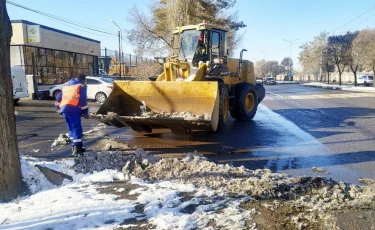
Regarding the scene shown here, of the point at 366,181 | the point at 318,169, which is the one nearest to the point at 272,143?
the point at 318,169

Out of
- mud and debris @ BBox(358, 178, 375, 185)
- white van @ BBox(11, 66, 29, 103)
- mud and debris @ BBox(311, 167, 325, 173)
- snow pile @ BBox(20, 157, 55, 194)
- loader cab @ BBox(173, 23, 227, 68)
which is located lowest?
mud and debris @ BBox(358, 178, 375, 185)

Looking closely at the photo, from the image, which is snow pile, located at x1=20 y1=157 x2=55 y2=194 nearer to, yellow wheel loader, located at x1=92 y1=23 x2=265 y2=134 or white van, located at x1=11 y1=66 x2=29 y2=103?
yellow wheel loader, located at x1=92 y1=23 x2=265 y2=134

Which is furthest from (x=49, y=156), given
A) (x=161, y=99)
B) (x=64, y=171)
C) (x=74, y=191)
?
(x=161, y=99)

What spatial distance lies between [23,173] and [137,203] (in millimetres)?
1924

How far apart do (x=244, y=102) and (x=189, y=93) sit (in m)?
3.28

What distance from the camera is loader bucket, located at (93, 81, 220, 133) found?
294 inches

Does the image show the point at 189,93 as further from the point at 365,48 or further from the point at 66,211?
the point at 365,48

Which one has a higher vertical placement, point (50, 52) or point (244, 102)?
point (50, 52)

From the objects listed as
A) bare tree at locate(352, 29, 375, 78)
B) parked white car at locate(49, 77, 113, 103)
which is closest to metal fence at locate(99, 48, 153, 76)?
parked white car at locate(49, 77, 113, 103)

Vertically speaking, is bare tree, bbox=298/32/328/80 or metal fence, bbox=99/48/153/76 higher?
bare tree, bbox=298/32/328/80

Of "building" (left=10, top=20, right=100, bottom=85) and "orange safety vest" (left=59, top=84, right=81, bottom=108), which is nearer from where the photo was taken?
"orange safety vest" (left=59, top=84, right=81, bottom=108)

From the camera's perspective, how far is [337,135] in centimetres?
845

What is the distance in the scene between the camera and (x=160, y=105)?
8.61 meters

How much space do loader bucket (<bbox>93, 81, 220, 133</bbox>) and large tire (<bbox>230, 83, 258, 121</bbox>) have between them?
116 inches
